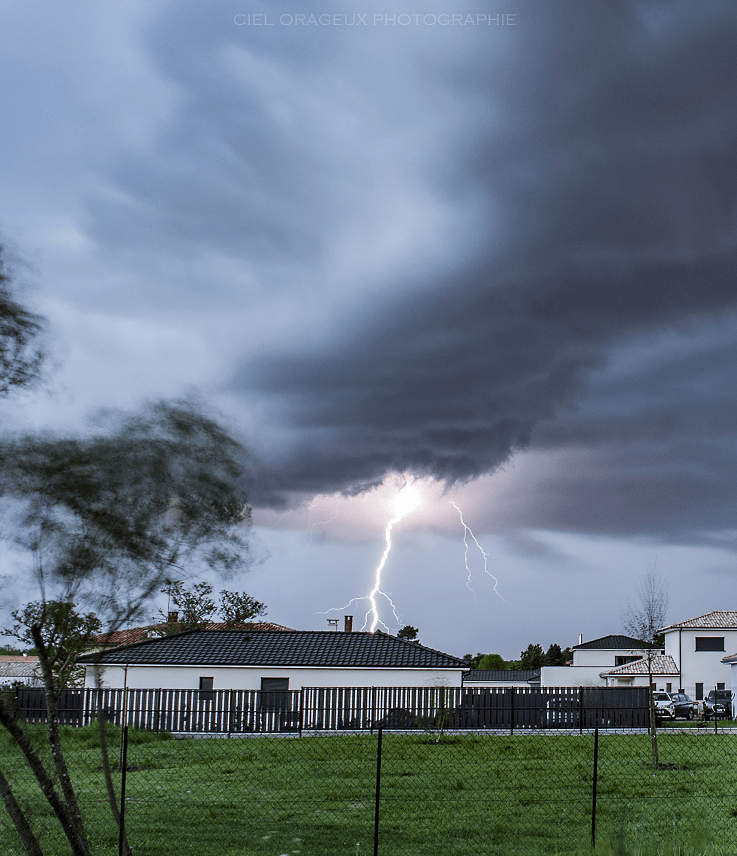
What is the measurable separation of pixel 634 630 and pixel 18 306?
24346 mm

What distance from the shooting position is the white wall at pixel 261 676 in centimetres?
3631

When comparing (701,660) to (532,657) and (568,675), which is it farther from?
(532,657)

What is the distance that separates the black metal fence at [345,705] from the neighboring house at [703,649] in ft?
86.8

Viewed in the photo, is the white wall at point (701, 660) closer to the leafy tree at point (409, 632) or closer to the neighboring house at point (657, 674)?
the neighboring house at point (657, 674)

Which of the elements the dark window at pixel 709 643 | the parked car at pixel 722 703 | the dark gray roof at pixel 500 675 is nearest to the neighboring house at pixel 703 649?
the dark window at pixel 709 643

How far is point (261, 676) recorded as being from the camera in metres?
36.5

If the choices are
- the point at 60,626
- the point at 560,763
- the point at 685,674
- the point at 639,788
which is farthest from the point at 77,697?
the point at 685,674

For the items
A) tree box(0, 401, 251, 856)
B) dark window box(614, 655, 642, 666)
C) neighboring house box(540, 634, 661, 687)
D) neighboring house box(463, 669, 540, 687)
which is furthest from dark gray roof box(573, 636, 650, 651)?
tree box(0, 401, 251, 856)

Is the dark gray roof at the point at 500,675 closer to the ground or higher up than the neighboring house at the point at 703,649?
closer to the ground

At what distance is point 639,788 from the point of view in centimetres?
1435

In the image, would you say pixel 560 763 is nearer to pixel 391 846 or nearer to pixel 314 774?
pixel 314 774

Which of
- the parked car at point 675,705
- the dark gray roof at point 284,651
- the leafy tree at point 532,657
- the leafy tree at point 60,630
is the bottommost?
the leafy tree at point 532,657

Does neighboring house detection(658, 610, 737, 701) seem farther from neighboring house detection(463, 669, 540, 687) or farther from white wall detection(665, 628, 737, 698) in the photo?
neighboring house detection(463, 669, 540, 687)

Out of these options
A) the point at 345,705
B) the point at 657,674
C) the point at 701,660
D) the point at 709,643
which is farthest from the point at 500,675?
the point at 345,705
